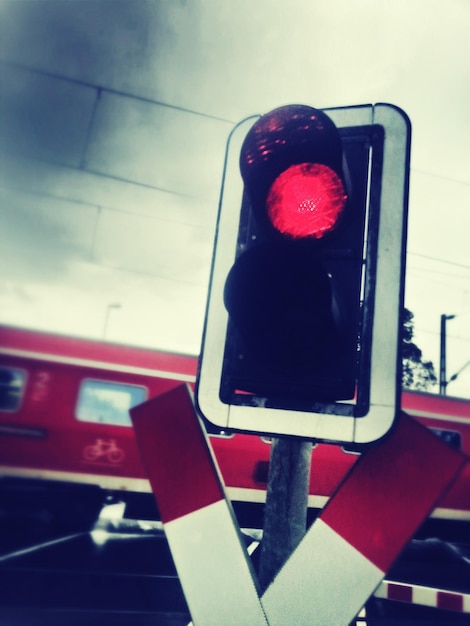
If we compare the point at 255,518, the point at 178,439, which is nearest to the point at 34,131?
the point at 178,439

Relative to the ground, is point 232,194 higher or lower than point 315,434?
higher

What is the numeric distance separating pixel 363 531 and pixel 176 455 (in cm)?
35

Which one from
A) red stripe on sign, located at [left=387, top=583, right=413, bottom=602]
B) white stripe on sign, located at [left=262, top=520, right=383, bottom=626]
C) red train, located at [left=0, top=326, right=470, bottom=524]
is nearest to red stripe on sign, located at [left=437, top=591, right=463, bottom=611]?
red stripe on sign, located at [left=387, top=583, right=413, bottom=602]

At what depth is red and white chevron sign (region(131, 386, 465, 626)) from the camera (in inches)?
24.6

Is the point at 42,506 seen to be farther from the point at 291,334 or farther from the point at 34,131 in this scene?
the point at 291,334

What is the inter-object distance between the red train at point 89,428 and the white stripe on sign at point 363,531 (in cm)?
404

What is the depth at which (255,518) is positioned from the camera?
16.6ft

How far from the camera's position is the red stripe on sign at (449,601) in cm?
174

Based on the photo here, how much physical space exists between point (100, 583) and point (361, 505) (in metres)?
3.77

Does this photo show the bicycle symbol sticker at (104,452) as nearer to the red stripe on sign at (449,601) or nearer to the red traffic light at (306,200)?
the red stripe on sign at (449,601)

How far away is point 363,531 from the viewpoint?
2.09ft

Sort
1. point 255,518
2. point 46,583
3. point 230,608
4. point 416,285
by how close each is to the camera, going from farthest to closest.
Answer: point 416,285 → point 255,518 → point 46,583 → point 230,608

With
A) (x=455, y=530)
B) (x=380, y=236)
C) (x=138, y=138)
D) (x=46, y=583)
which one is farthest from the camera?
(x=455, y=530)

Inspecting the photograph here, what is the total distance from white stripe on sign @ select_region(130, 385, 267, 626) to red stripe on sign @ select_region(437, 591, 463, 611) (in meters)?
1.60
